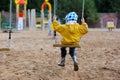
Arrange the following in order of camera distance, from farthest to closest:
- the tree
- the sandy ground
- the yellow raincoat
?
the tree
the yellow raincoat
the sandy ground

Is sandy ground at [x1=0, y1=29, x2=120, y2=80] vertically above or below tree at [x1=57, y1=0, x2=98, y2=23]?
below

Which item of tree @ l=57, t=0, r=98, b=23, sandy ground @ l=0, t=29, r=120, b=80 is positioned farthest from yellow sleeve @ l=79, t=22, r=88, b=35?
tree @ l=57, t=0, r=98, b=23

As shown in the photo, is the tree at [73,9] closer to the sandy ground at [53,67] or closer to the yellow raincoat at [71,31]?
the sandy ground at [53,67]

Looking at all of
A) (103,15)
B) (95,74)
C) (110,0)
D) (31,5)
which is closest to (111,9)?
(110,0)

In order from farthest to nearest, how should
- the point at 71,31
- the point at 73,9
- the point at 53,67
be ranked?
1. the point at 73,9
2. the point at 53,67
3. the point at 71,31

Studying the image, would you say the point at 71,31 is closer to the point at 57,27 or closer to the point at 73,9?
the point at 57,27

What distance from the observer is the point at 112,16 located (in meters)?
56.5

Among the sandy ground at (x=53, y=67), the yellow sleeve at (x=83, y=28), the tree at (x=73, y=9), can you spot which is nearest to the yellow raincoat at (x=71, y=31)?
the yellow sleeve at (x=83, y=28)

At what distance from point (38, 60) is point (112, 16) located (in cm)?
4513

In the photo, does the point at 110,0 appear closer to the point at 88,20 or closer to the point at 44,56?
the point at 88,20

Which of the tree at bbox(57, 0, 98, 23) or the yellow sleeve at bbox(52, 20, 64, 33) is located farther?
the tree at bbox(57, 0, 98, 23)

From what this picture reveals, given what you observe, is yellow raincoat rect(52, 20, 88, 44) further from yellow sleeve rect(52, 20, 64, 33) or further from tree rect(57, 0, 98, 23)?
tree rect(57, 0, 98, 23)

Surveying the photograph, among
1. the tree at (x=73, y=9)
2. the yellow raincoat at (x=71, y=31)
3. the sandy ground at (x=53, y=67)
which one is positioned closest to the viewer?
the sandy ground at (x=53, y=67)

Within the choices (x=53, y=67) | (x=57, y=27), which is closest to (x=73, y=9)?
(x=53, y=67)
